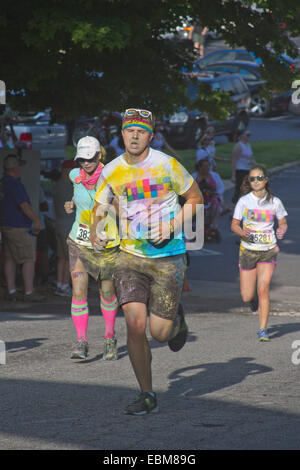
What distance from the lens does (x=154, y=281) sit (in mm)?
6492

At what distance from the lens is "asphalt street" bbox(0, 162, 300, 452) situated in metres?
5.79

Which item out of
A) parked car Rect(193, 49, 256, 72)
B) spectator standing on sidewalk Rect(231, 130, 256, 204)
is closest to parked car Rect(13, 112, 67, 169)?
spectator standing on sidewalk Rect(231, 130, 256, 204)

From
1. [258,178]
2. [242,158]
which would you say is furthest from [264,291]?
[242,158]

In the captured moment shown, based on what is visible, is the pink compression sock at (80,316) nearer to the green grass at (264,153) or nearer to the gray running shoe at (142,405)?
the gray running shoe at (142,405)

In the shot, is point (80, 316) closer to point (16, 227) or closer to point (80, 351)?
point (80, 351)

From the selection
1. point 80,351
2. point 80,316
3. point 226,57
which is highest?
point 226,57

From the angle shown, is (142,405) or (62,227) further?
(62,227)

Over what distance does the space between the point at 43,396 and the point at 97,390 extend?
44 centimetres

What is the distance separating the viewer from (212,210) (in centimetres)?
1780

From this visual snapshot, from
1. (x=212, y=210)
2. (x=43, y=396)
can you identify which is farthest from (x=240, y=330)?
(x=212, y=210)

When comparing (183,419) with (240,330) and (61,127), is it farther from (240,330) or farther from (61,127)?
(61,127)

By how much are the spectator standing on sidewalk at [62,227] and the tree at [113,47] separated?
1.35 metres

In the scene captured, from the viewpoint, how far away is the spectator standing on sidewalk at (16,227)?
12.1 meters

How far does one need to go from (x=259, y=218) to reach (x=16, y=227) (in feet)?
Result: 12.9
